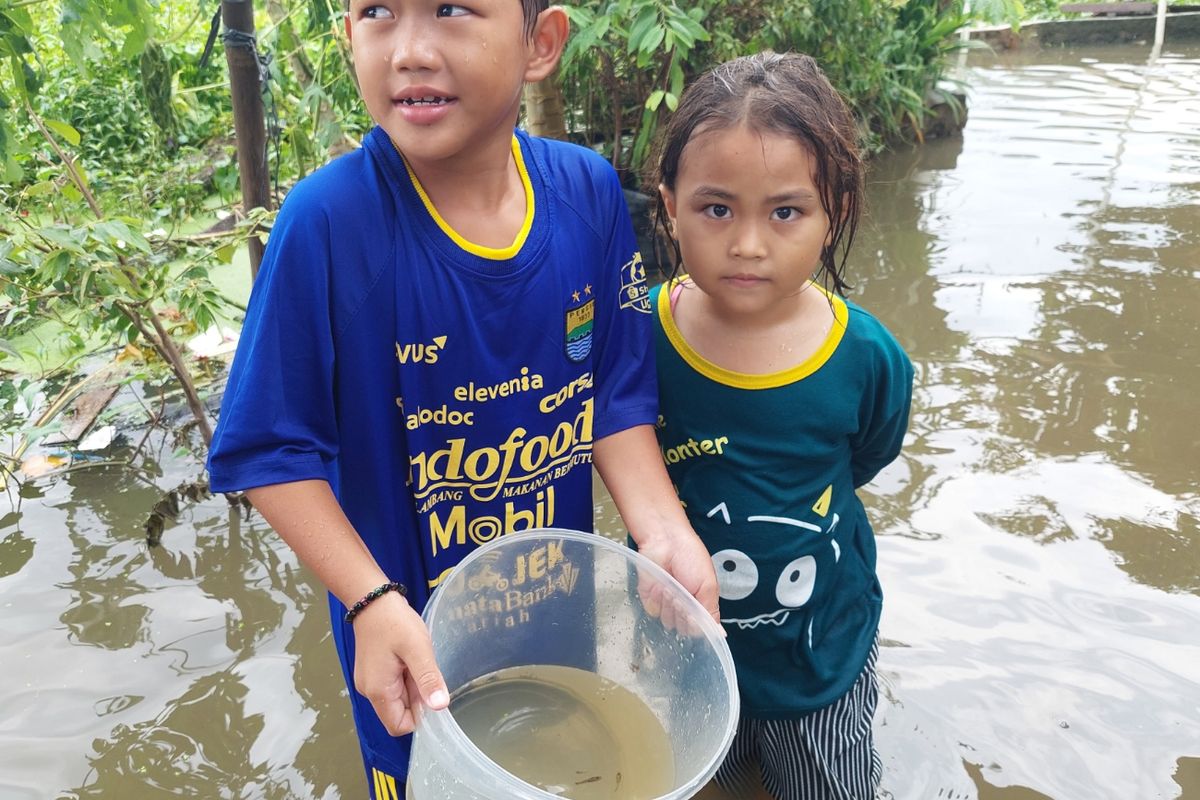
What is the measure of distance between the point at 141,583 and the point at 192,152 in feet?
12.1

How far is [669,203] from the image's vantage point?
4.55 feet

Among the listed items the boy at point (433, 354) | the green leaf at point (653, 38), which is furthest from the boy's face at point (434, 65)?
the green leaf at point (653, 38)

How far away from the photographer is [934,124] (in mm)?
6348

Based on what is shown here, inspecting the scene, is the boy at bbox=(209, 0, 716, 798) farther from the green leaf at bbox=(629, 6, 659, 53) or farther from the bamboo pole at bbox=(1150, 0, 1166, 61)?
the bamboo pole at bbox=(1150, 0, 1166, 61)

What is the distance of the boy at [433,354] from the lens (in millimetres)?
999

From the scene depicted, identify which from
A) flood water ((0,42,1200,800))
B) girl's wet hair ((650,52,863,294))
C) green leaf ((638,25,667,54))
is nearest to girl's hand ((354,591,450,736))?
girl's wet hair ((650,52,863,294))

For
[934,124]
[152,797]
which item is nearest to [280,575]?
[152,797]

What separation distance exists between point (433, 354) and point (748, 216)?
1.49ft

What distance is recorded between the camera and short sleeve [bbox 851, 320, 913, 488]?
1.33 metres

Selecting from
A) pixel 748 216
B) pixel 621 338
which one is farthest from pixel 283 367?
pixel 748 216

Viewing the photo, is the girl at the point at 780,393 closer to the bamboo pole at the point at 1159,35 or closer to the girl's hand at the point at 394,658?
the girl's hand at the point at 394,658

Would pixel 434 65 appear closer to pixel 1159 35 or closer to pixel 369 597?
pixel 369 597

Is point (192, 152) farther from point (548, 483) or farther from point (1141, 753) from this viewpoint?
point (1141, 753)

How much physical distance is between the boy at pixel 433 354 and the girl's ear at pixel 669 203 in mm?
113
